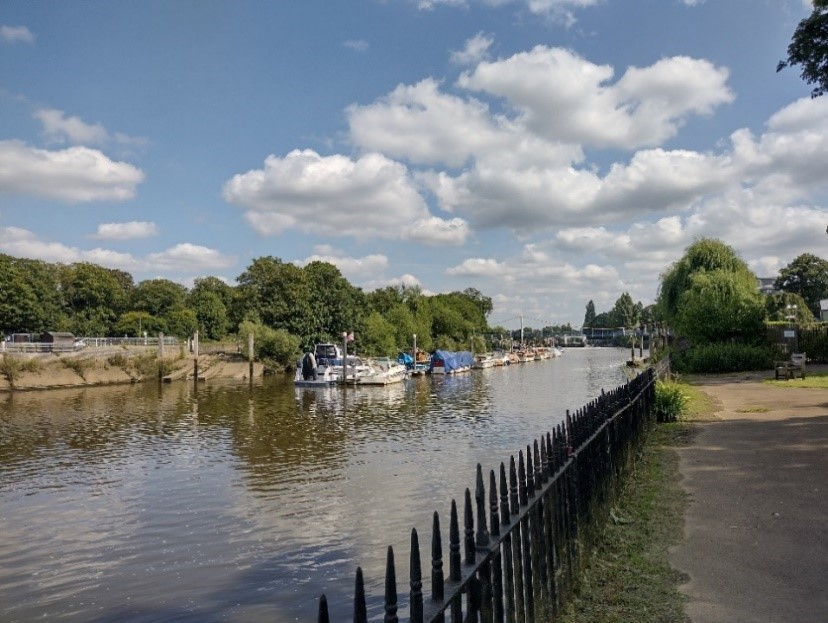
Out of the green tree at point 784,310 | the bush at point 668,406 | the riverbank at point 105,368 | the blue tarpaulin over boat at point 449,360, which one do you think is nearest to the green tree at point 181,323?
the riverbank at point 105,368

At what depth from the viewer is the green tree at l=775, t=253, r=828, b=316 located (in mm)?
95062

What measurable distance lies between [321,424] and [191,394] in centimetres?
1952

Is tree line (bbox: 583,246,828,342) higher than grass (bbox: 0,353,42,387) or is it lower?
higher

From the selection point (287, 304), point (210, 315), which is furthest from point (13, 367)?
point (210, 315)

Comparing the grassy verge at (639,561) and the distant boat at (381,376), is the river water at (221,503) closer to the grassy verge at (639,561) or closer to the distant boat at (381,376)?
the grassy verge at (639,561)

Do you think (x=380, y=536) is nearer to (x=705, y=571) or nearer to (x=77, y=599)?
(x=77, y=599)

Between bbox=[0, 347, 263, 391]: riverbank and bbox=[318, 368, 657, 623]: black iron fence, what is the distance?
47.7 metres

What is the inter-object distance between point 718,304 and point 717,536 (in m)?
36.7

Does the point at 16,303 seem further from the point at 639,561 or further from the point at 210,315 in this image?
the point at 639,561

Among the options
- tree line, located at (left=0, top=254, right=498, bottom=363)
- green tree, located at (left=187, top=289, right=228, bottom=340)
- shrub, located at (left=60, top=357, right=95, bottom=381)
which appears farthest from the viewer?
green tree, located at (left=187, top=289, right=228, bottom=340)

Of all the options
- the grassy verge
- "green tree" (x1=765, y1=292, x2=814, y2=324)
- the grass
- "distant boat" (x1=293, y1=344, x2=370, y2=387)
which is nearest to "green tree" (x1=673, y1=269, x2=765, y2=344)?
"green tree" (x1=765, y1=292, x2=814, y2=324)

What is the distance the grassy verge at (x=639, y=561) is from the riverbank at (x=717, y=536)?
0.01 meters

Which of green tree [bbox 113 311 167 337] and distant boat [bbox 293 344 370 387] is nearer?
distant boat [bbox 293 344 370 387]

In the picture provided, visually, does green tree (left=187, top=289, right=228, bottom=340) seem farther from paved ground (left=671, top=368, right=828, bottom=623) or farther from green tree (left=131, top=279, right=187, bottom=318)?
paved ground (left=671, top=368, right=828, bottom=623)
